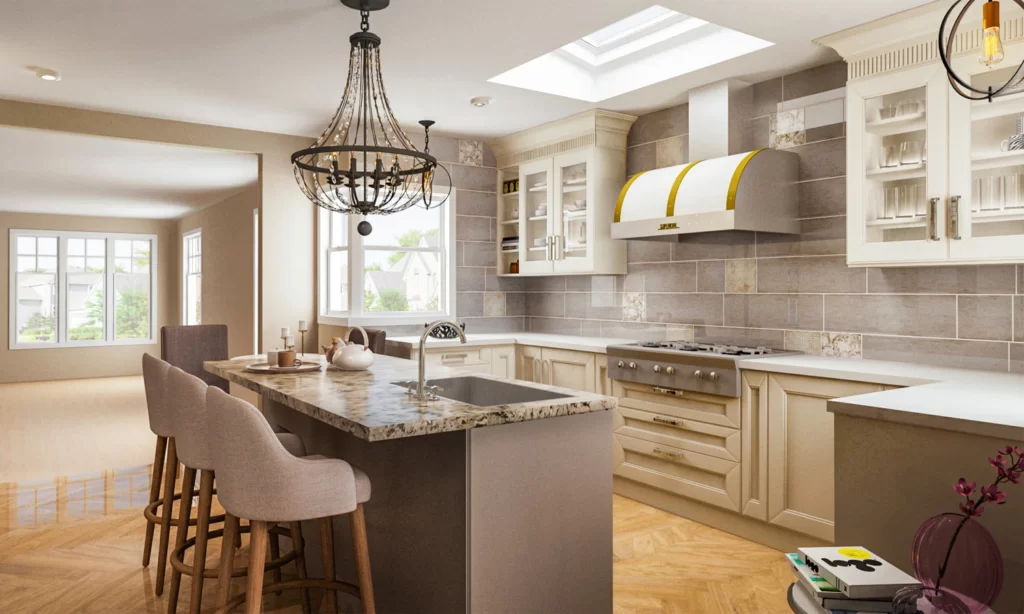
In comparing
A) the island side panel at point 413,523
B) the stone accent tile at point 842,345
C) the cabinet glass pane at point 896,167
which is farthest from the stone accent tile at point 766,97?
→ the island side panel at point 413,523

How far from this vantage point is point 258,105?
4.67 m

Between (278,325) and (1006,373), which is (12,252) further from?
(1006,373)

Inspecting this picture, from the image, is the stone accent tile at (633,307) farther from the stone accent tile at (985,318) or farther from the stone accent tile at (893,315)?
the stone accent tile at (985,318)

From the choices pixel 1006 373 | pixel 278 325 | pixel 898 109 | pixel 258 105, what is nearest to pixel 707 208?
pixel 898 109

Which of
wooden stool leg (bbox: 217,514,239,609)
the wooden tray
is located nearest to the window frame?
the wooden tray

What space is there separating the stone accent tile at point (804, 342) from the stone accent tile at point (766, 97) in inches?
51.1

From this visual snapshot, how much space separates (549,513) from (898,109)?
249cm

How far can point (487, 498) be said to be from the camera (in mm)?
2047

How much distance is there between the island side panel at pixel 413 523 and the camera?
81.6 inches

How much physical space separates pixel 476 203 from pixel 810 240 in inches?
110

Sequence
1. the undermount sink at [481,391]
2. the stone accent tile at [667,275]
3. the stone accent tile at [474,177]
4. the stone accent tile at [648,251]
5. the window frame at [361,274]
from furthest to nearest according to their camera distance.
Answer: the stone accent tile at [474,177] < the window frame at [361,274] < the stone accent tile at [648,251] < the stone accent tile at [667,275] < the undermount sink at [481,391]

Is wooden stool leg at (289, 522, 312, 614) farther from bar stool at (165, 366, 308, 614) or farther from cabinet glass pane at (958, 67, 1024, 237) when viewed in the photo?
cabinet glass pane at (958, 67, 1024, 237)

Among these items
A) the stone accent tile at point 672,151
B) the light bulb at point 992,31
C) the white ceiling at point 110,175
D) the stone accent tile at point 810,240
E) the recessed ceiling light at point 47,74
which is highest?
the white ceiling at point 110,175

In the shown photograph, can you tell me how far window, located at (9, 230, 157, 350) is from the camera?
10.3m
